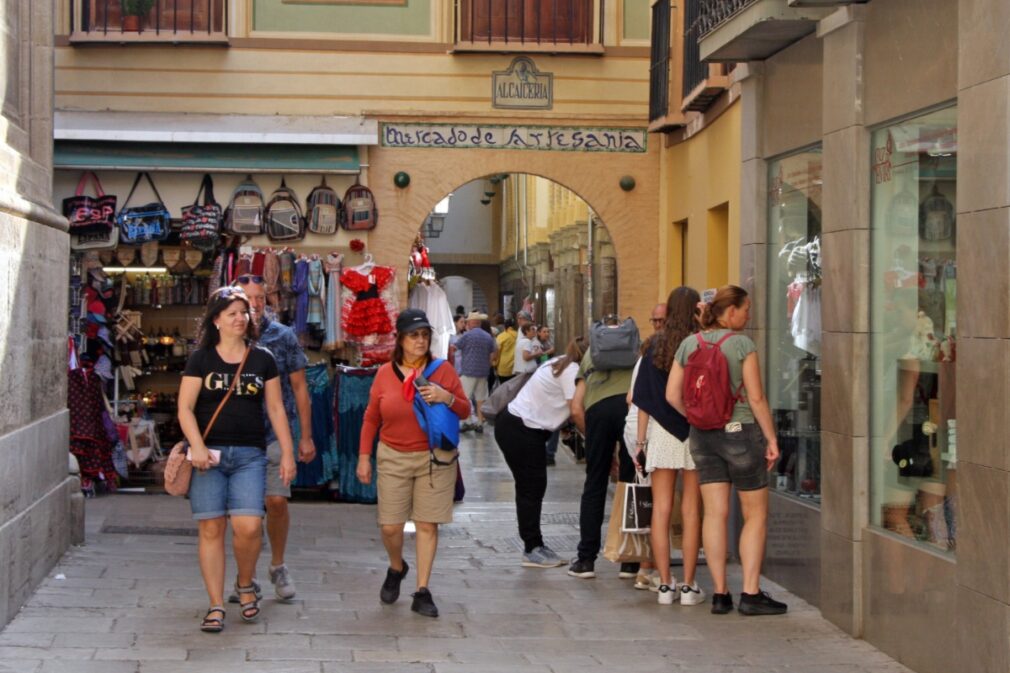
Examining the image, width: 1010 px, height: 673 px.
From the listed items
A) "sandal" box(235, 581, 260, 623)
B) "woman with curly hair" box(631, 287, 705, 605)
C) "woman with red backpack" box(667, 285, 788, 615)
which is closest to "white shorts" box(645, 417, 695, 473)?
"woman with curly hair" box(631, 287, 705, 605)

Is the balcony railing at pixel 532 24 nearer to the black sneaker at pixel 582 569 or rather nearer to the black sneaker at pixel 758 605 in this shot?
the black sneaker at pixel 582 569

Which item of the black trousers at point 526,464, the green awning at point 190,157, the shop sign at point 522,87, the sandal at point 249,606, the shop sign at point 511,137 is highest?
the shop sign at point 522,87

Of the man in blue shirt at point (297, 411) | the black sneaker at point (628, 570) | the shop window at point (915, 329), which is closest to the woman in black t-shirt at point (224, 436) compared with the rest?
the man in blue shirt at point (297, 411)

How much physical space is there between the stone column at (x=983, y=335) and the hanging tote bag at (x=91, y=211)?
33.2 ft

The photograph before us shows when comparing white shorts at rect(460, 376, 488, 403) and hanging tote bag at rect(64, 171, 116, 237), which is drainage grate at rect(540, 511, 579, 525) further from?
white shorts at rect(460, 376, 488, 403)

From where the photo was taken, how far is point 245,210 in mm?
15102

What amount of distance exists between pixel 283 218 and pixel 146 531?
463 cm

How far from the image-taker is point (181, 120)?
49.7ft

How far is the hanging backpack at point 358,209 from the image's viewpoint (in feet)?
50.3

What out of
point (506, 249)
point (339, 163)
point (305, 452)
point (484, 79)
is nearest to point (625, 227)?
point (484, 79)

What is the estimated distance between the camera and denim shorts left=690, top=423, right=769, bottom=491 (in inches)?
321

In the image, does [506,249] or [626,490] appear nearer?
[626,490]

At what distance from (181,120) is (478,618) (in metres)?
8.47

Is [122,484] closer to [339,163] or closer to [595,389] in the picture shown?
[339,163]
